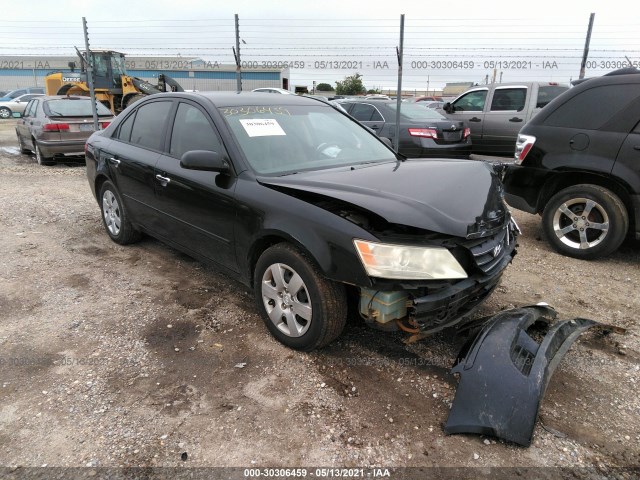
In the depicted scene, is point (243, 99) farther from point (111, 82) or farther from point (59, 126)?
point (111, 82)

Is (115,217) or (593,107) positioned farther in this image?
(115,217)

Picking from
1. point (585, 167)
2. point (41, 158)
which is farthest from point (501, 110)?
point (41, 158)

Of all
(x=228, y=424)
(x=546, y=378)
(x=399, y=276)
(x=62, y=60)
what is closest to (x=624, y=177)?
(x=546, y=378)

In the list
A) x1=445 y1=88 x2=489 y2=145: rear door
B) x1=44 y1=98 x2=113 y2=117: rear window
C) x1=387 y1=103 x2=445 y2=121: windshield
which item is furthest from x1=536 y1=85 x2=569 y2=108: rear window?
x1=44 y1=98 x2=113 y2=117: rear window

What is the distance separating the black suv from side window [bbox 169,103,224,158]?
10.9 ft

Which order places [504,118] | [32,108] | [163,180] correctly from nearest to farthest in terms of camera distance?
1. [163,180]
2. [504,118]
3. [32,108]

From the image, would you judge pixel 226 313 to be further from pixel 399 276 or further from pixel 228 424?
pixel 399 276

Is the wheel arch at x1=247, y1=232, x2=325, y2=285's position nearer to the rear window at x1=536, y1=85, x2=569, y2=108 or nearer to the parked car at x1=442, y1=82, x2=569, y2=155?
the parked car at x1=442, y1=82, x2=569, y2=155

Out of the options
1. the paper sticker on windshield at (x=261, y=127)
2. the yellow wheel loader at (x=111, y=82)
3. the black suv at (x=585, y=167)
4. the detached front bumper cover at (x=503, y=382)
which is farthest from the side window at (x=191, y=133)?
the yellow wheel loader at (x=111, y=82)

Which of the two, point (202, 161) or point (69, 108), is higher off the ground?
point (69, 108)

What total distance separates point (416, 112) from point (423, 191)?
6.59 meters

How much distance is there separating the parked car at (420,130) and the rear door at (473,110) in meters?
1.46

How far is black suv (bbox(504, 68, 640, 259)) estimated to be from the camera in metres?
4.26

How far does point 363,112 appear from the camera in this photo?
9086 mm
